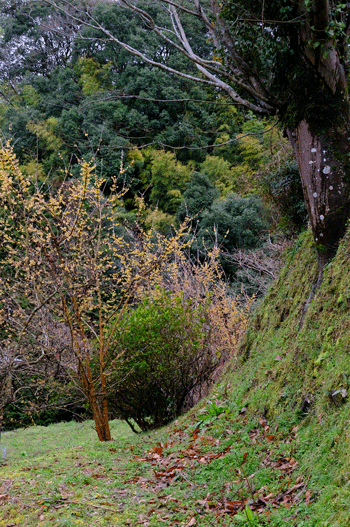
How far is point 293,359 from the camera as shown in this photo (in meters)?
3.85

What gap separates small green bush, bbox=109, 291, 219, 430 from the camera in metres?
6.21

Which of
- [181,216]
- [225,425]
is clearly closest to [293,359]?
[225,425]

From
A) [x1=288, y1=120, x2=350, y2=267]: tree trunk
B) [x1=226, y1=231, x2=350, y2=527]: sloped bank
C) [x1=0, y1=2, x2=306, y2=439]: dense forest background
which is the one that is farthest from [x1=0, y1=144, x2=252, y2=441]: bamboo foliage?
[x1=288, y1=120, x2=350, y2=267]: tree trunk

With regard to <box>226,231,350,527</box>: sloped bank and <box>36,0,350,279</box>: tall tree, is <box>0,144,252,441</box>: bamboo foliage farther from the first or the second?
<box>36,0,350,279</box>: tall tree

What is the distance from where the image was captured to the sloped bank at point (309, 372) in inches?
92.4

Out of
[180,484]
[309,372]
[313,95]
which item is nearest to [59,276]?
[180,484]

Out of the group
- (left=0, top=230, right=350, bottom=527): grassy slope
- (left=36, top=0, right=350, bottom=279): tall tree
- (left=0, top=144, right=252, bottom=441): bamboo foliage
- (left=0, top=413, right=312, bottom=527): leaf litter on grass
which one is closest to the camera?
(left=0, top=230, right=350, bottom=527): grassy slope

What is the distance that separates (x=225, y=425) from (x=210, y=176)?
61.6ft

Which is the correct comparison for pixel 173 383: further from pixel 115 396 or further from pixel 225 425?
pixel 225 425

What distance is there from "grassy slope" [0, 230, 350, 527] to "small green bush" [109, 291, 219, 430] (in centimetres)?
136

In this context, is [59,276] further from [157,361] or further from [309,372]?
[309,372]

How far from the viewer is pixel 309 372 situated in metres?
3.45

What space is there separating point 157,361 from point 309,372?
331 cm

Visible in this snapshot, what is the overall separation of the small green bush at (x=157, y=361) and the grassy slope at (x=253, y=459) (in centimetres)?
136
